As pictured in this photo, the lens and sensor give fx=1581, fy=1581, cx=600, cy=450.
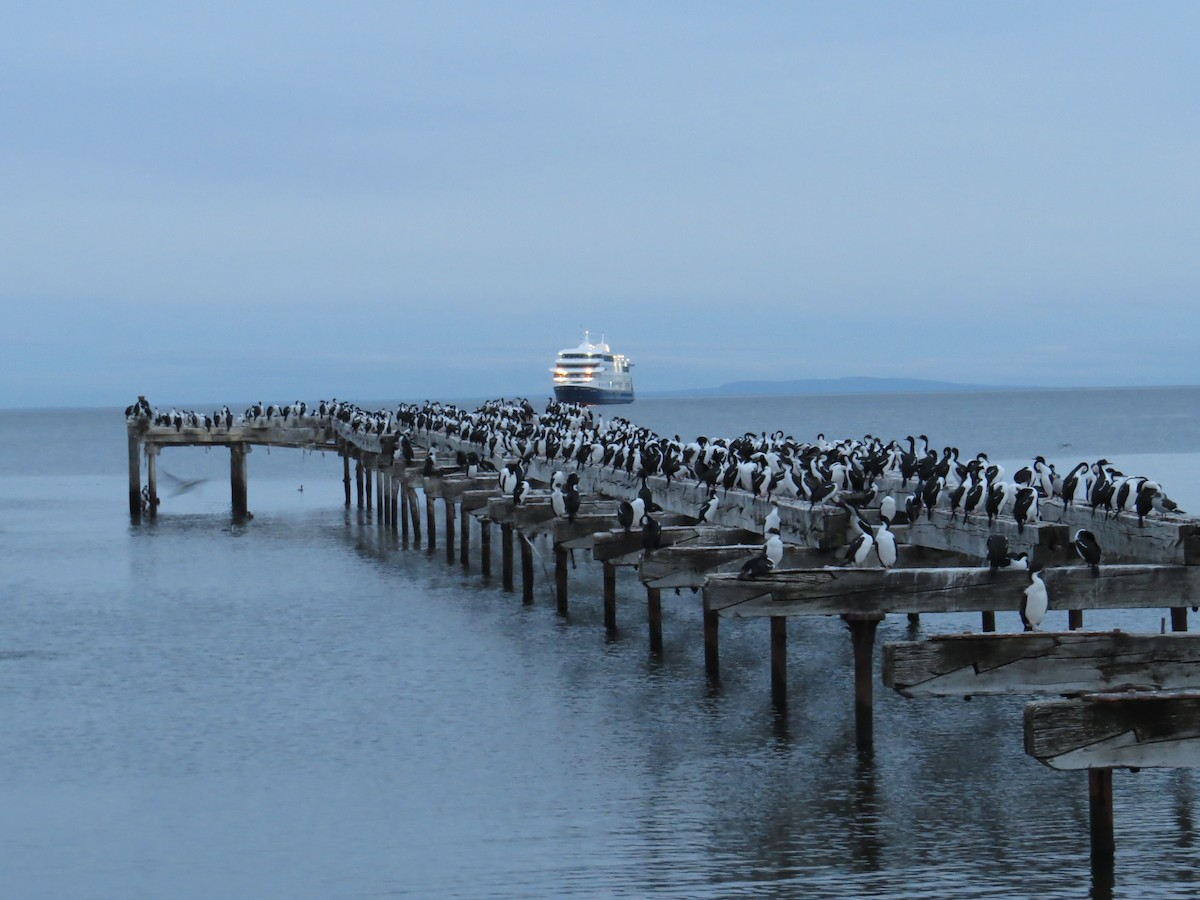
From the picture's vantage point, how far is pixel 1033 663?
1231cm

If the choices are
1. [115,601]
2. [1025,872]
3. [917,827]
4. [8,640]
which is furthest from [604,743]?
[115,601]

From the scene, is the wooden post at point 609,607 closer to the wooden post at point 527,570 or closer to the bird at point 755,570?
the wooden post at point 527,570

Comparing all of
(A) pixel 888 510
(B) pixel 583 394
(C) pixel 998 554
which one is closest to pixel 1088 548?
(C) pixel 998 554

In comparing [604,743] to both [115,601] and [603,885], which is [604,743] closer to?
[603,885]

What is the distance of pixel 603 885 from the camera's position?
43.1 feet

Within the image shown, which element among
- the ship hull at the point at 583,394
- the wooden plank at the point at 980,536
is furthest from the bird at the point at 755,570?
the ship hull at the point at 583,394

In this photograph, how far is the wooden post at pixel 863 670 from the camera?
15578 millimetres

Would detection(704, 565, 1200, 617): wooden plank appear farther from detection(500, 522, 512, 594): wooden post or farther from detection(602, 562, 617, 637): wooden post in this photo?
detection(500, 522, 512, 594): wooden post

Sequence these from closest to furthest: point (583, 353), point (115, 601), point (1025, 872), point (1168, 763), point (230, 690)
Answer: point (1168, 763)
point (1025, 872)
point (230, 690)
point (115, 601)
point (583, 353)

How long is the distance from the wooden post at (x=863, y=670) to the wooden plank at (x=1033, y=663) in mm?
3021

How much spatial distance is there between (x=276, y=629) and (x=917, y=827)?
16.4 m

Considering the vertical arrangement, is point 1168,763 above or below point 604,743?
above

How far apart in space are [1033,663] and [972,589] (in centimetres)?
325

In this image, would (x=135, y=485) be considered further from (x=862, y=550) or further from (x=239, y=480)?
(x=862, y=550)
